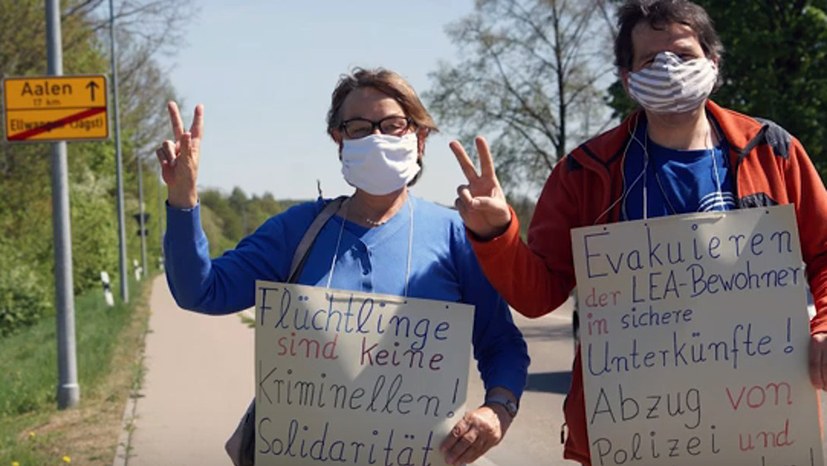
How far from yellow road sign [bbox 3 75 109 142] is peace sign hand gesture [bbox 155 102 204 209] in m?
7.40

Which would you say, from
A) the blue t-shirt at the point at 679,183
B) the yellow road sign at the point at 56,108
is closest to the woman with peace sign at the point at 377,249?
the blue t-shirt at the point at 679,183

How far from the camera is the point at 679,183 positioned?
3.06 m

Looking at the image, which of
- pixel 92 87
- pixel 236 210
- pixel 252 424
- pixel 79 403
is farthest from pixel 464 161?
pixel 236 210

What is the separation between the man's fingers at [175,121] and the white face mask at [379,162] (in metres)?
0.45

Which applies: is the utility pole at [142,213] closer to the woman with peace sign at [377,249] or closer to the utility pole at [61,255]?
the utility pole at [61,255]

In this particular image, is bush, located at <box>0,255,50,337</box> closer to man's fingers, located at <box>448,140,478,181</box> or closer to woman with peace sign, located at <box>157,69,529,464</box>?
woman with peace sign, located at <box>157,69,529,464</box>

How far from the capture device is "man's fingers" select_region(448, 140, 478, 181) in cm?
290

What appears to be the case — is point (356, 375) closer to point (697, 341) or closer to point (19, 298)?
point (697, 341)

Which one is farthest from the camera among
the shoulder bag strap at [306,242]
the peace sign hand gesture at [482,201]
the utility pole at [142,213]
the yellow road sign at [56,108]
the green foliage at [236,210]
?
the green foliage at [236,210]

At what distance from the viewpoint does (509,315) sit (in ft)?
10.8

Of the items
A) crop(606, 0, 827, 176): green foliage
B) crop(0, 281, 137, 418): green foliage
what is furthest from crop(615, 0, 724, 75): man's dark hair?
crop(606, 0, 827, 176): green foliage

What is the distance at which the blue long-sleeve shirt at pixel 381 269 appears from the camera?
3.18 m

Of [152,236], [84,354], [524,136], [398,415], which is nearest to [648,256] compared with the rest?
[398,415]

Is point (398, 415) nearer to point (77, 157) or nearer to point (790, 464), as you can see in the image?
point (790, 464)
